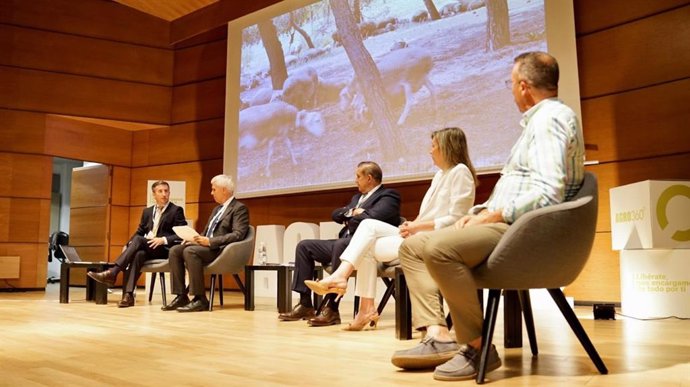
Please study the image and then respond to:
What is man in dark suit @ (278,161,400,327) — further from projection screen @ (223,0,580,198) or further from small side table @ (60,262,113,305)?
small side table @ (60,262,113,305)

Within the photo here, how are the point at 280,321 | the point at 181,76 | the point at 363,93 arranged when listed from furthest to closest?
the point at 181,76 < the point at 363,93 < the point at 280,321

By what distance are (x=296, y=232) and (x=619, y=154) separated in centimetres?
330

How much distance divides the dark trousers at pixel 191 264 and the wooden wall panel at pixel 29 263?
3543 millimetres

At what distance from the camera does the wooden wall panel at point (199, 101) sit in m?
8.16

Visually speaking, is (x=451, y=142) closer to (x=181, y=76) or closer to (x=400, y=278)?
(x=400, y=278)

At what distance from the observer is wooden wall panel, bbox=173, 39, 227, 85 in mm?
8234

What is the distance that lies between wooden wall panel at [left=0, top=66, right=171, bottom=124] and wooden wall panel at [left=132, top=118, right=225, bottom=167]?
0.88 feet

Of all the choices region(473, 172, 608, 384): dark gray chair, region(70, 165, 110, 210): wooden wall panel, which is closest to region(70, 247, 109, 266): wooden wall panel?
region(70, 165, 110, 210): wooden wall panel

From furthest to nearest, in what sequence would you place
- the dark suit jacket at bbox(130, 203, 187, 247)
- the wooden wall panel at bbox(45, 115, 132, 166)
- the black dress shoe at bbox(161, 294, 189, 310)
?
the wooden wall panel at bbox(45, 115, 132, 166) < the dark suit jacket at bbox(130, 203, 187, 247) < the black dress shoe at bbox(161, 294, 189, 310)

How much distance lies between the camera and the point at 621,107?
5.18 m

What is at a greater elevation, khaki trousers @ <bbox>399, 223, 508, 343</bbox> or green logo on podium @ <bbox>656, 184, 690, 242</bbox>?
green logo on podium @ <bbox>656, 184, 690, 242</bbox>

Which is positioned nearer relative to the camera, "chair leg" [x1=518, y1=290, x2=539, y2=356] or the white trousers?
"chair leg" [x1=518, y1=290, x2=539, y2=356]

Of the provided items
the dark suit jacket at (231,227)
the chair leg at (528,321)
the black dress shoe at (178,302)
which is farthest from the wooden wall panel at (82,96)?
the chair leg at (528,321)

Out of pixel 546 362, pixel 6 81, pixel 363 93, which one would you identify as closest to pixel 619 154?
pixel 363 93
